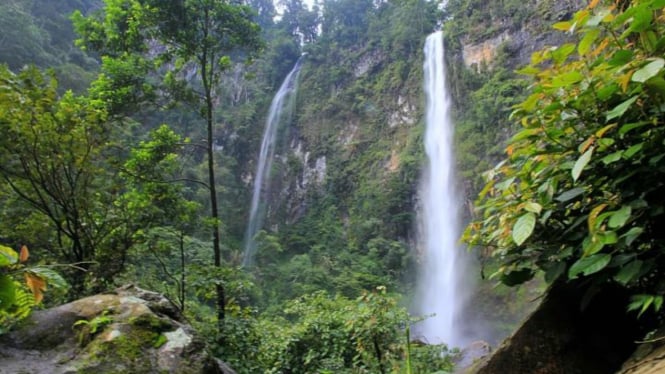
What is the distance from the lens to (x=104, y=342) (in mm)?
1860

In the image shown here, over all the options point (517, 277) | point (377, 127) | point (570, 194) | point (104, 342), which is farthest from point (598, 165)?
point (377, 127)

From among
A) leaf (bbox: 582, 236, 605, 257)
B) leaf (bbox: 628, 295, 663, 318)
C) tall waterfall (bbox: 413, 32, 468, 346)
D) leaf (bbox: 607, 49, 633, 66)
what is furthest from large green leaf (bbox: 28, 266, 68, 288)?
tall waterfall (bbox: 413, 32, 468, 346)

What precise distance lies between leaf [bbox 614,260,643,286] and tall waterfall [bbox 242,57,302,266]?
1842 centimetres

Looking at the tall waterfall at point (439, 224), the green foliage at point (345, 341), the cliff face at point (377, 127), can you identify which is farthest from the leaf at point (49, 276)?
the cliff face at point (377, 127)

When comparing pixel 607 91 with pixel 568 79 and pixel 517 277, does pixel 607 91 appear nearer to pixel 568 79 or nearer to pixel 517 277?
pixel 568 79

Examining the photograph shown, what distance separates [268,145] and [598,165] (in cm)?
2285

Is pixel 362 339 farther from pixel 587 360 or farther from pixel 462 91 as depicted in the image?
pixel 462 91

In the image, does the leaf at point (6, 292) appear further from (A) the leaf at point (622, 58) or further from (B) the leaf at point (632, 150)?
(A) the leaf at point (622, 58)

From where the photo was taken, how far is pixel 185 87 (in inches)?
198

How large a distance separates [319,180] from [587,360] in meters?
20.3

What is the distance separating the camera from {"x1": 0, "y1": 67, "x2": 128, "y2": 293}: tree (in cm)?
319

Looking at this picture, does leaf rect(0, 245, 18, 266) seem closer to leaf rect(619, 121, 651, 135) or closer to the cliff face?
leaf rect(619, 121, 651, 135)

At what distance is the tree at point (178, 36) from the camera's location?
4422mm

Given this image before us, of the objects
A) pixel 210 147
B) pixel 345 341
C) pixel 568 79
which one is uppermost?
pixel 210 147
